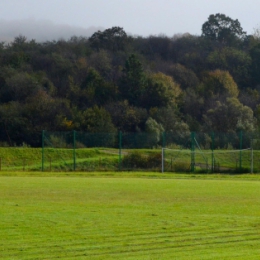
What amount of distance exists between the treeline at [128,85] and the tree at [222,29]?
0.20 m

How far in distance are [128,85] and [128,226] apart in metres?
64.9

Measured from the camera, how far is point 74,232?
11539mm

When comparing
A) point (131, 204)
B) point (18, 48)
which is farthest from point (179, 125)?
point (131, 204)

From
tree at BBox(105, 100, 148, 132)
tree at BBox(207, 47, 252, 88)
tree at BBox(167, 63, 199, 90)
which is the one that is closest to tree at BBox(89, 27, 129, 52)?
tree at BBox(167, 63, 199, 90)

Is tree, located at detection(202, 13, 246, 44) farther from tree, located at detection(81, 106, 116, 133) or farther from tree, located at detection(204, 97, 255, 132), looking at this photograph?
tree, located at detection(81, 106, 116, 133)

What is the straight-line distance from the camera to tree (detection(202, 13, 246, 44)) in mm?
105438

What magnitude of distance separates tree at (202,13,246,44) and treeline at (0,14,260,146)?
0.65 ft

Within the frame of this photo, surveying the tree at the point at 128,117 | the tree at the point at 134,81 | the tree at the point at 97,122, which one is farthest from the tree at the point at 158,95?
the tree at the point at 97,122

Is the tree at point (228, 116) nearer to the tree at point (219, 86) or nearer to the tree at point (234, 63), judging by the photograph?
the tree at point (219, 86)

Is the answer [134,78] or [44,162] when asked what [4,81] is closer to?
[134,78]

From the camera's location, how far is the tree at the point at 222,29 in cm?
10544

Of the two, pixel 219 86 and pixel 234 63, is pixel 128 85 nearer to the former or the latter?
pixel 219 86

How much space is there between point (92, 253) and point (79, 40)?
95.4 meters

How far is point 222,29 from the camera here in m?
106
